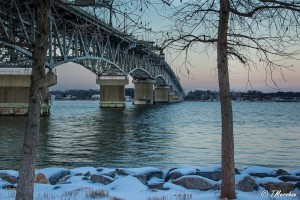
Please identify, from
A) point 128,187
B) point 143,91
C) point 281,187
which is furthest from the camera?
point 143,91

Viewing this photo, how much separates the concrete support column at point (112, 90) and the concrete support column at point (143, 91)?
30686 mm

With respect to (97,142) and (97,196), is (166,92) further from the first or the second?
(97,196)

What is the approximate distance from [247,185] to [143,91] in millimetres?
139847

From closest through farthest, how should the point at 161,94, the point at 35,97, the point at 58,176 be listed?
the point at 35,97 < the point at 58,176 < the point at 161,94

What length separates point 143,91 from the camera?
14912 cm

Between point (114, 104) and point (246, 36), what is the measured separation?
4255 inches

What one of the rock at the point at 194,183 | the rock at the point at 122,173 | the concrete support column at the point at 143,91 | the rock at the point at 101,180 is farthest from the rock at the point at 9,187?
the concrete support column at the point at 143,91

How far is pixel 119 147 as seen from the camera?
25516 millimetres

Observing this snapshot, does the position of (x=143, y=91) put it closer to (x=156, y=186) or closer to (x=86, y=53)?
(x=86, y=53)

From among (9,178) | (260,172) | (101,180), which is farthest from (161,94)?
(101,180)

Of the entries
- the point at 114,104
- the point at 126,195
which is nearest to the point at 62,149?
the point at 126,195

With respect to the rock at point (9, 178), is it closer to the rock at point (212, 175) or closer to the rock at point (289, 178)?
the rock at point (212, 175)

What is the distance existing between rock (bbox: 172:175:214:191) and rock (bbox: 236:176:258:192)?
2.06 feet

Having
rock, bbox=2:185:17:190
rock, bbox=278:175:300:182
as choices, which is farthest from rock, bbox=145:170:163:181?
rock, bbox=2:185:17:190
